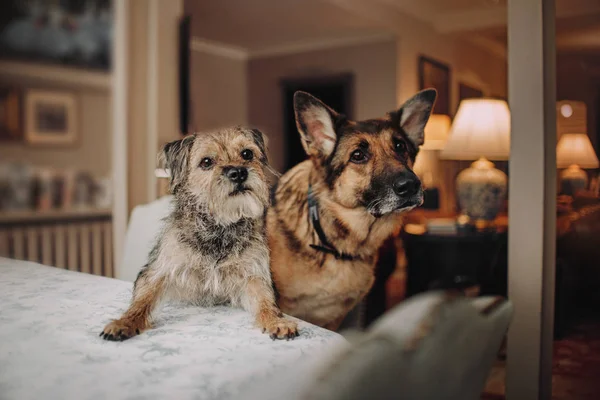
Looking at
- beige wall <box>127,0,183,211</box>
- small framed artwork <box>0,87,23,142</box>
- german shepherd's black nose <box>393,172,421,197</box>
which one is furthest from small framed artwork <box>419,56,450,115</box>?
german shepherd's black nose <box>393,172,421,197</box>

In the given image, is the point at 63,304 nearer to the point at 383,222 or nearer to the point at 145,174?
the point at 383,222

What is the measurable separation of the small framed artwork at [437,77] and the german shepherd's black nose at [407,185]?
4.47 m

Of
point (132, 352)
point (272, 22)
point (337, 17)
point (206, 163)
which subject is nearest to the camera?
point (132, 352)

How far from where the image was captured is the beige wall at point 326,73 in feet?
18.3

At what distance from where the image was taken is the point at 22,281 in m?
1.05

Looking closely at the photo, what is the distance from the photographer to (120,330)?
752 millimetres

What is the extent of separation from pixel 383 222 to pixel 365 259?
101mm

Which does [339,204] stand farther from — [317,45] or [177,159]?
[317,45]

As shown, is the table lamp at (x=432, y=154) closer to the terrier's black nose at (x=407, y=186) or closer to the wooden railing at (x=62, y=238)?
the terrier's black nose at (x=407, y=186)

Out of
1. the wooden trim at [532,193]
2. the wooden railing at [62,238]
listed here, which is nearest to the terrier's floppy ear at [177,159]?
the wooden trim at [532,193]

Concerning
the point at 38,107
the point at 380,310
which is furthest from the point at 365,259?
the point at 380,310

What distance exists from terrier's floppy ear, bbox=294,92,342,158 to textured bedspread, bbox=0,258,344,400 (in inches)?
13.0

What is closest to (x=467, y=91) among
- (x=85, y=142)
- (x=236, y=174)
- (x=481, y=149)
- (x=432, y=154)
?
(x=432, y=154)

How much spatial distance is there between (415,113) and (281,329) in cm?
47
